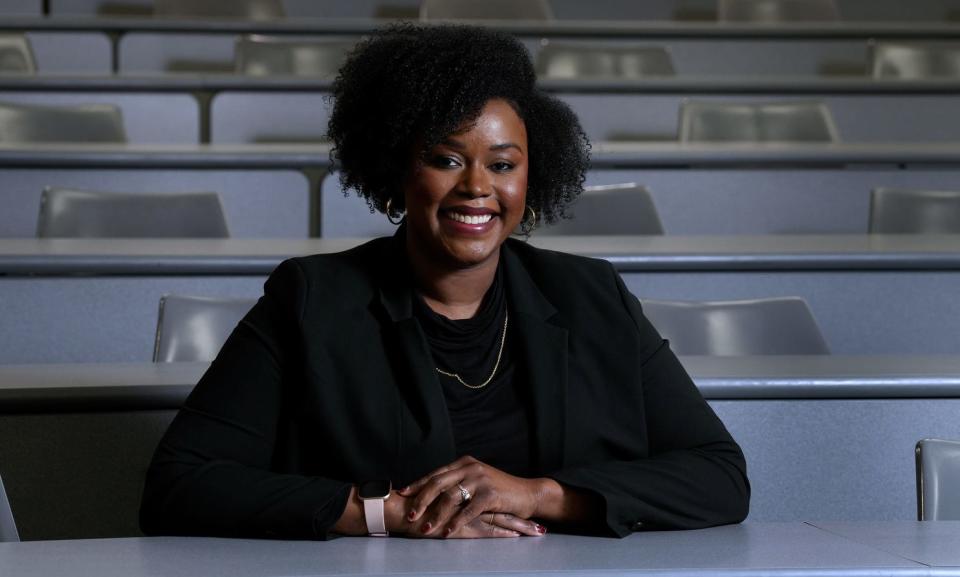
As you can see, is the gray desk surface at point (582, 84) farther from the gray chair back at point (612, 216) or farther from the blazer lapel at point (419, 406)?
the blazer lapel at point (419, 406)

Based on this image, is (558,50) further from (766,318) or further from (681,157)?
(766,318)

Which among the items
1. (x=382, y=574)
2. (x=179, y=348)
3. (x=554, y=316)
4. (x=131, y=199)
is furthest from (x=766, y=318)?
(x=131, y=199)

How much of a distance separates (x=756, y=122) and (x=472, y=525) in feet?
9.95

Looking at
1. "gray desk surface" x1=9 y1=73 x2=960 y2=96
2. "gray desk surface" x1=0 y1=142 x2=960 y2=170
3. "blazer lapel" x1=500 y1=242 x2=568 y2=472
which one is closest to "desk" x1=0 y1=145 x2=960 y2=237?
"gray desk surface" x1=0 y1=142 x2=960 y2=170

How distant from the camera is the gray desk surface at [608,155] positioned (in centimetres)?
331

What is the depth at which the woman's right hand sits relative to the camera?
130 cm

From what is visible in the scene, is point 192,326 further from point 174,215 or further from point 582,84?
point 582,84

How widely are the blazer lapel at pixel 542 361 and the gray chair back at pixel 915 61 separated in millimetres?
3817

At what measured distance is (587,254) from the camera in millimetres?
2562

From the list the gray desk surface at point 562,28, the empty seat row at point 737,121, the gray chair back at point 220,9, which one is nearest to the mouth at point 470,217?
the empty seat row at point 737,121

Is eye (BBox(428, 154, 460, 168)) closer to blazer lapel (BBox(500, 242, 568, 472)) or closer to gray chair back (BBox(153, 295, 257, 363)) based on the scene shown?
blazer lapel (BBox(500, 242, 568, 472))

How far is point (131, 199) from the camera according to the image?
300 cm

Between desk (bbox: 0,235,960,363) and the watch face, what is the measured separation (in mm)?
1282

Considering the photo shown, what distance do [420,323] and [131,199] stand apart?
162 centimetres
